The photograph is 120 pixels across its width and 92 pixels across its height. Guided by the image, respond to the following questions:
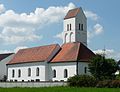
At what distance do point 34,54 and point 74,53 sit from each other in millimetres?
15586

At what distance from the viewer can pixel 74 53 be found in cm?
7975

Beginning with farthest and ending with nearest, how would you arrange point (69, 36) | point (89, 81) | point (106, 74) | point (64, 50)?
point (69, 36)
point (64, 50)
point (106, 74)
point (89, 81)

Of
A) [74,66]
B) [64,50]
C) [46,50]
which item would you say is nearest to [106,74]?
[74,66]

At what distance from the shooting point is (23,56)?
96.1 m

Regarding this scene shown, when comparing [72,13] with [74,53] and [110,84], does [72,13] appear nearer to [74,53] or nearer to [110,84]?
[74,53]

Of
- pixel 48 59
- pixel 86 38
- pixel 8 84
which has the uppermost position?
pixel 86 38

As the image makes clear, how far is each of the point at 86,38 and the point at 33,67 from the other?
671 inches

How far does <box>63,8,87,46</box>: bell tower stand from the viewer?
9392 cm

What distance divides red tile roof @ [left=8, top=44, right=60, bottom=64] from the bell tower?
725cm

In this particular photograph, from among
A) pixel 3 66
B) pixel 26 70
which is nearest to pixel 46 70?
pixel 26 70

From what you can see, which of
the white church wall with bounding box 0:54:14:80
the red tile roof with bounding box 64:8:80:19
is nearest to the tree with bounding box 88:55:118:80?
the red tile roof with bounding box 64:8:80:19

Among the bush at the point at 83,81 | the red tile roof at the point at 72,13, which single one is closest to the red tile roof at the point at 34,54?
the red tile roof at the point at 72,13

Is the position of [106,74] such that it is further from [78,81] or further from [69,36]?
[69,36]

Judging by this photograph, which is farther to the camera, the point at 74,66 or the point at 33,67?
the point at 33,67
